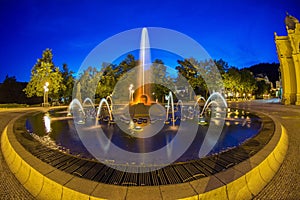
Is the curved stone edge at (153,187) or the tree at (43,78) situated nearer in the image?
the curved stone edge at (153,187)

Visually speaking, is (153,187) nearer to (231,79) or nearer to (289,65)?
(289,65)

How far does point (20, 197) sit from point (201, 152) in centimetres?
A: 497

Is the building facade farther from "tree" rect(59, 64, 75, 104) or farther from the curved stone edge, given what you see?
"tree" rect(59, 64, 75, 104)

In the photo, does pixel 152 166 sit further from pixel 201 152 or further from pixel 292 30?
pixel 292 30

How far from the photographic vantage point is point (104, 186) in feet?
11.8

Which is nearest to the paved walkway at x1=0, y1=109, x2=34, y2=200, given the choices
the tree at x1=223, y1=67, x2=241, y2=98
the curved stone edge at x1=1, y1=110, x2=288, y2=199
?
the curved stone edge at x1=1, y1=110, x2=288, y2=199

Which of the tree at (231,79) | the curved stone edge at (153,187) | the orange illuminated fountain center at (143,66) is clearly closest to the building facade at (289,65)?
the tree at (231,79)

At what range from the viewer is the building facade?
27.6m

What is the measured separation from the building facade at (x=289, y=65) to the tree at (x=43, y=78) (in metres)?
39.4

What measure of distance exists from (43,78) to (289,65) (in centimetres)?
4255

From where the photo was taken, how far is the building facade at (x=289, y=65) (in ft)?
90.6

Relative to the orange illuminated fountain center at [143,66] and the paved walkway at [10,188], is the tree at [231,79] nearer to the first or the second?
the orange illuminated fountain center at [143,66]

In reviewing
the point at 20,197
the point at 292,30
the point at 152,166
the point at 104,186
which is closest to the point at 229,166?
the point at 152,166

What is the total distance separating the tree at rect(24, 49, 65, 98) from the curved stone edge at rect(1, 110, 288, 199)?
32.2m
